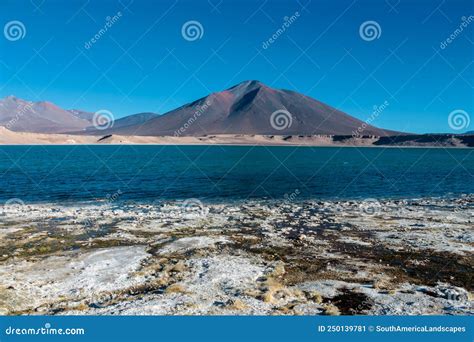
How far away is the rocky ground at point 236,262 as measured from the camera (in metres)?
10.8

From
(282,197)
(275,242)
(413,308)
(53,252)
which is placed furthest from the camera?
(282,197)

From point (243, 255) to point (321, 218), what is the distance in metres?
8.27

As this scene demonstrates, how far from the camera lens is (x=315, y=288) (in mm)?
11836

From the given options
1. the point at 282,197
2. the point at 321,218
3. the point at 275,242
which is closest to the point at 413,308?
the point at 275,242

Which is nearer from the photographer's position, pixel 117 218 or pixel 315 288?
pixel 315 288

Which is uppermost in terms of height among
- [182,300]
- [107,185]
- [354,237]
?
[107,185]

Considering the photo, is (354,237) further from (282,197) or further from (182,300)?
(282,197)

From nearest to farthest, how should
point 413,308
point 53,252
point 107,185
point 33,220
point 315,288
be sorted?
point 413,308 → point 315,288 → point 53,252 → point 33,220 → point 107,185

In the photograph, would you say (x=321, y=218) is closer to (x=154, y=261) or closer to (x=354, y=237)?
(x=354, y=237)

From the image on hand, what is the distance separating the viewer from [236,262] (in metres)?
14.3

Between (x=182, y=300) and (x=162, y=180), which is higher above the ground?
(x=162, y=180)

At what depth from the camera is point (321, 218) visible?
2239cm

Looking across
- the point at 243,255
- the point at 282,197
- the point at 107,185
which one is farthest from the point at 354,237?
the point at 107,185

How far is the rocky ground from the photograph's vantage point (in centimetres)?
1082
